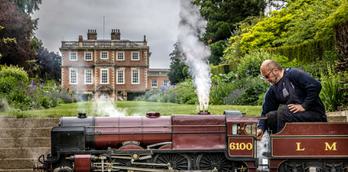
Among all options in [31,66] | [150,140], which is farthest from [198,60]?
[31,66]

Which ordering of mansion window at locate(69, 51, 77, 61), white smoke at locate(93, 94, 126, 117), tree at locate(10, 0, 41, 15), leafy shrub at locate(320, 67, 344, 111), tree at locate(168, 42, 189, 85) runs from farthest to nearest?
mansion window at locate(69, 51, 77, 61) < tree at locate(168, 42, 189, 85) < tree at locate(10, 0, 41, 15) < leafy shrub at locate(320, 67, 344, 111) < white smoke at locate(93, 94, 126, 117)

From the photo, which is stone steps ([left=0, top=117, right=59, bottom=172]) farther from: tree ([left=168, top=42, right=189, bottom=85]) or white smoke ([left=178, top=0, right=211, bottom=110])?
tree ([left=168, top=42, right=189, bottom=85])

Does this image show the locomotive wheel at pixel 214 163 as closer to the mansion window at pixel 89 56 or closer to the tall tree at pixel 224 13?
the tall tree at pixel 224 13

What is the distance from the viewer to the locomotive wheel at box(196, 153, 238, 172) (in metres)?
8.00

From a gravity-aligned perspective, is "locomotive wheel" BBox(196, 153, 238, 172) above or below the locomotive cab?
below

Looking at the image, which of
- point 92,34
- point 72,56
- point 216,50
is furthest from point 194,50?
point 72,56

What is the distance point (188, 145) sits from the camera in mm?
8070

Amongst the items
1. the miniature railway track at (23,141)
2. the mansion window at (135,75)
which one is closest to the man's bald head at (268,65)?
the miniature railway track at (23,141)

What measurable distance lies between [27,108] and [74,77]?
4611 centimetres

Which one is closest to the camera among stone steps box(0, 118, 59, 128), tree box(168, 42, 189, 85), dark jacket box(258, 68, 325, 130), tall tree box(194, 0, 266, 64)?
dark jacket box(258, 68, 325, 130)

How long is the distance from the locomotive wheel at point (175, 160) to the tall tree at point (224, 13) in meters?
30.1

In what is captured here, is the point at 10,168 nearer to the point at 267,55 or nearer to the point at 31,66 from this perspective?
the point at 267,55

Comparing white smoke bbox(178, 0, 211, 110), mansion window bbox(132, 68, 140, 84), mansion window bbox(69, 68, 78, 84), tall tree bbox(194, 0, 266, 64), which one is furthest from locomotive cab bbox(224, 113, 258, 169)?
mansion window bbox(132, 68, 140, 84)

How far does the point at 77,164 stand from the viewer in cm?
769
